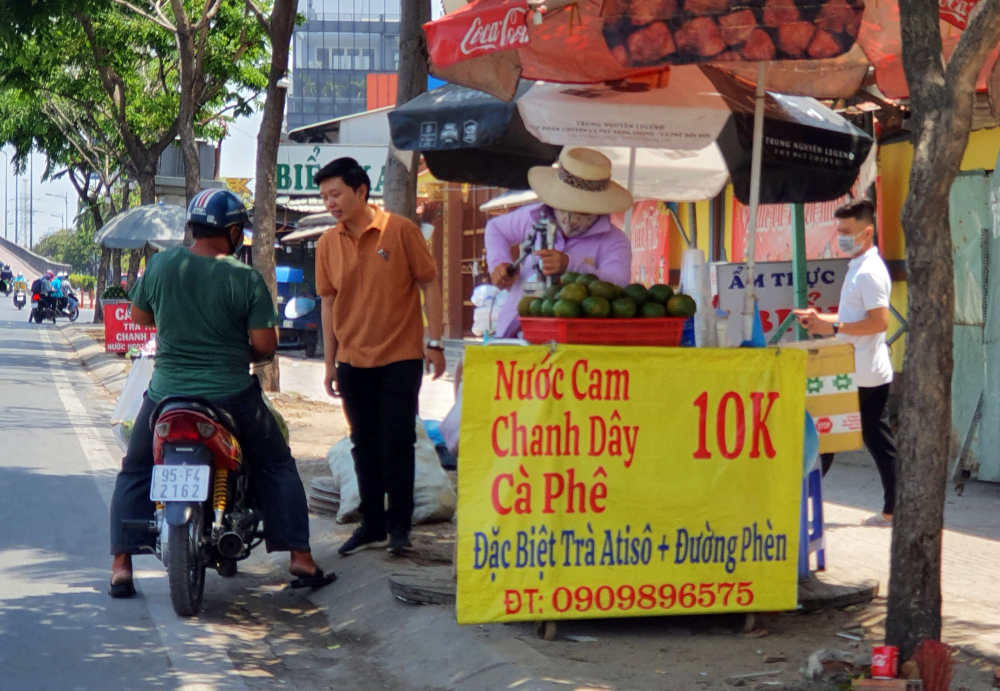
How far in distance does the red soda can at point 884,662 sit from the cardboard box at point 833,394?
178cm

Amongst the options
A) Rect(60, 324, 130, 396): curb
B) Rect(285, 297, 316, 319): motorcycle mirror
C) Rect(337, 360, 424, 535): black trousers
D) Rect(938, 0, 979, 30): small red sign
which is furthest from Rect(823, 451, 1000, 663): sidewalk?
Rect(285, 297, 316, 319): motorcycle mirror

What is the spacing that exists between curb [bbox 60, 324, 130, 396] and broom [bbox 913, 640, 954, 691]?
11.0 metres

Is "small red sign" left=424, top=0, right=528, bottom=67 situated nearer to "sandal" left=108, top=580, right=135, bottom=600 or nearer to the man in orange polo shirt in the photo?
the man in orange polo shirt

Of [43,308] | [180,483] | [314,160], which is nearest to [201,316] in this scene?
[180,483]

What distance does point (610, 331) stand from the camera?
4699 mm

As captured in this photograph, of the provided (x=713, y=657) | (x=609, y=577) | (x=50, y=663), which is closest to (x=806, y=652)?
(x=713, y=657)

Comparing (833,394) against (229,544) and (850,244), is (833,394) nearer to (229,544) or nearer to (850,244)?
(850,244)

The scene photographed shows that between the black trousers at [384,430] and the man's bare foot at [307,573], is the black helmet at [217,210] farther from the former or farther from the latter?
the man's bare foot at [307,573]

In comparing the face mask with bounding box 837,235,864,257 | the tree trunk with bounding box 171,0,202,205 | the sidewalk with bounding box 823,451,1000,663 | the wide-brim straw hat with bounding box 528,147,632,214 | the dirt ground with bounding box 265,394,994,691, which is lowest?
the dirt ground with bounding box 265,394,994,691

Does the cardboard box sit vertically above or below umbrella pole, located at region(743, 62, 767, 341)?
below

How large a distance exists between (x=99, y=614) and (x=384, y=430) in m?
1.59

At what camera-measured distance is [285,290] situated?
25672mm

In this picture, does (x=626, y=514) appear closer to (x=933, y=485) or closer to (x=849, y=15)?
(x=933, y=485)

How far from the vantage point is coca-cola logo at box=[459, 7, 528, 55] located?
476 centimetres
